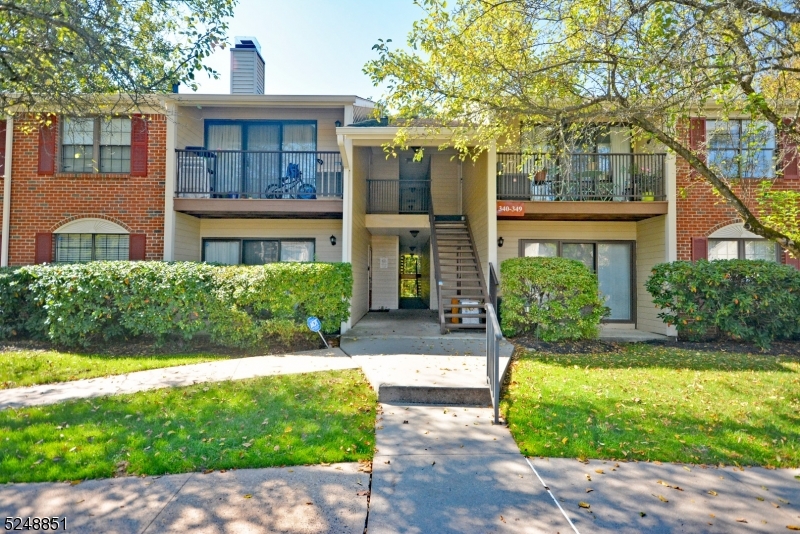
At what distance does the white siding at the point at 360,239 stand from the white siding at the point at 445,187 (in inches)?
90.8

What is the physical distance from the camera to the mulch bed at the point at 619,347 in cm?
798

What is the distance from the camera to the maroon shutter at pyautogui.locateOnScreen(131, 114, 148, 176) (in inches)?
408

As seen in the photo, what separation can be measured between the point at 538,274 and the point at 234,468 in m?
6.34

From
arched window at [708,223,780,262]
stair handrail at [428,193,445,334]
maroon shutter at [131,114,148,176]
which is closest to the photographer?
stair handrail at [428,193,445,334]

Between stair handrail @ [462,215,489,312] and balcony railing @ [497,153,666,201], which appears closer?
stair handrail @ [462,215,489,312]

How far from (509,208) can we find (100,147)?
956 cm

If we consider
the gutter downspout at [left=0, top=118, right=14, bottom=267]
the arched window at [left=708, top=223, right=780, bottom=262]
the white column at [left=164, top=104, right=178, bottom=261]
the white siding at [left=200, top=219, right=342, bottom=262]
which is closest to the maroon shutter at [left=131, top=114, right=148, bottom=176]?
the white column at [left=164, top=104, right=178, bottom=261]

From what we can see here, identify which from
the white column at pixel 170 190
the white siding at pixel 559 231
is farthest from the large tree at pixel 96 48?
the white siding at pixel 559 231

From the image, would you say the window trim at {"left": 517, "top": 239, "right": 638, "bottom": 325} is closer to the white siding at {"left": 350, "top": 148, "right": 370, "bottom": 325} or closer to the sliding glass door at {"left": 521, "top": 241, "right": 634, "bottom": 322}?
the sliding glass door at {"left": 521, "top": 241, "right": 634, "bottom": 322}

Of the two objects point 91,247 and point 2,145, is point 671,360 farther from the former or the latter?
point 2,145

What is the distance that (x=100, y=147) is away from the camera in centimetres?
1051

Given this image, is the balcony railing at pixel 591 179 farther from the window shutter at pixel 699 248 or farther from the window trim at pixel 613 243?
the window trim at pixel 613 243

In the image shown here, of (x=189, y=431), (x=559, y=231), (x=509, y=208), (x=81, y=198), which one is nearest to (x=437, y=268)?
(x=509, y=208)

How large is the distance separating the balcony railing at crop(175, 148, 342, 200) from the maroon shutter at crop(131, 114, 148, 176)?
2.55ft
